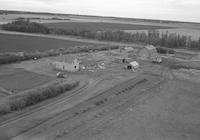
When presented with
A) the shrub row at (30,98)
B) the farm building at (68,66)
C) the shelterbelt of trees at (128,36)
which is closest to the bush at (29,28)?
the shelterbelt of trees at (128,36)

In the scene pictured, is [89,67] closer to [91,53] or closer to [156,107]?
[91,53]

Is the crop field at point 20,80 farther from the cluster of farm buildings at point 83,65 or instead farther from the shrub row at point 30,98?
the cluster of farm buildings at point 83,65

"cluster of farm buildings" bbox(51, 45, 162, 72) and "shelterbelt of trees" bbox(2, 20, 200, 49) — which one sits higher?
"shelterbelt of trees" bbox(2, 20, 200, 49)

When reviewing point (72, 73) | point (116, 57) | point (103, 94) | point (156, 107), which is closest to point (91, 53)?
point (116, 57)

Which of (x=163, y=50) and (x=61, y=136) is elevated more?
(x=163, y=50)

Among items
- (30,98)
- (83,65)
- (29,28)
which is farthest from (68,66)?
(29,28)

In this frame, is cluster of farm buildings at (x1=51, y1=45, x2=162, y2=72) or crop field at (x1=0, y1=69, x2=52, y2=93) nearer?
crop field at (x1=0, y1=69, x2=52, y2=93)

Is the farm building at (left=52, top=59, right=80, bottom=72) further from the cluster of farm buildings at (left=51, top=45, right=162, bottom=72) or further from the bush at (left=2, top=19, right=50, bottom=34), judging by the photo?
the bush at (left=2, top=19, right=50, bottom=34)

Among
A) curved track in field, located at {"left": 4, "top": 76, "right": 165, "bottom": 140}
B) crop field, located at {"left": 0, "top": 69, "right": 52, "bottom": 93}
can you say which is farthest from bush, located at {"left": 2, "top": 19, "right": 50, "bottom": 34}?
curved track in field, located at {"left": 4, "top": 76, "right": 165, "bottom": 140}

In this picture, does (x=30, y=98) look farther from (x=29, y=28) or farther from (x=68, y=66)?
(x=29, y=28)
